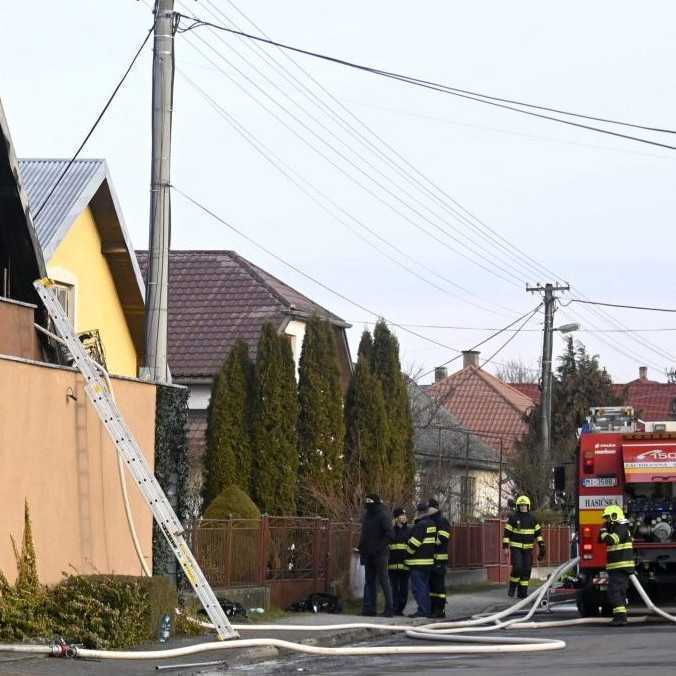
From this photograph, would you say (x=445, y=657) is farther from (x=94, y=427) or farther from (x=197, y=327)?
(x=197, y=327)

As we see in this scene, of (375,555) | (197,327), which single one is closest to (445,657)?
(375,555)

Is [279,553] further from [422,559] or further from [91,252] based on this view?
[91,252]

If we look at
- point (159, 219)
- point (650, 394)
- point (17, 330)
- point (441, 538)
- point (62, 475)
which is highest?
point (650, 394)

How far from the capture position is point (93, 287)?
23.4 metres

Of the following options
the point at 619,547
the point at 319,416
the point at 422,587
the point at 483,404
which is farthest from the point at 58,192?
the point at 483,404

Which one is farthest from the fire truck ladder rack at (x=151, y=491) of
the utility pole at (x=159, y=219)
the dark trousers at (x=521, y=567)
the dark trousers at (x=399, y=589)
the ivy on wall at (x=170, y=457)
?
the dark trousers at (x=521, y=567)

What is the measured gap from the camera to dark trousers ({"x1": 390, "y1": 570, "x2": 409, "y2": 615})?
20.9m

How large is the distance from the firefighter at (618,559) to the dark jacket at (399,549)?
3132mm

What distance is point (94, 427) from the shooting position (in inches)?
630

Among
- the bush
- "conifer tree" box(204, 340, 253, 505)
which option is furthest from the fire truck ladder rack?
"conifer tree" box(204, 340, 253, 505)

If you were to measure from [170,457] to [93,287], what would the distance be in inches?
238

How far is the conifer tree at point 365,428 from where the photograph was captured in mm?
28422

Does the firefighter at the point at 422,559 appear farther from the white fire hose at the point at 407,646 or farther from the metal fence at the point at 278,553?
the metal fence at the point at 278,553

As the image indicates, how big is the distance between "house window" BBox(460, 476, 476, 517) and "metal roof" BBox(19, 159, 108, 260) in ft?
63.2
